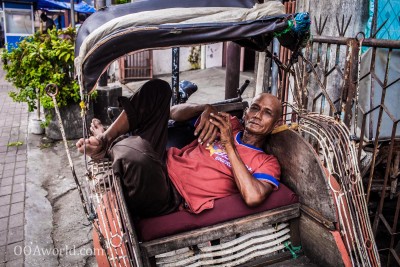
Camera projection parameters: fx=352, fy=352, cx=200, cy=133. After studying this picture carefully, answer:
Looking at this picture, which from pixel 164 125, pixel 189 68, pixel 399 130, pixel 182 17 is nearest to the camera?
pixel 182 17

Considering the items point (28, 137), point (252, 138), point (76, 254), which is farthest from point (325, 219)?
point (28, 137)

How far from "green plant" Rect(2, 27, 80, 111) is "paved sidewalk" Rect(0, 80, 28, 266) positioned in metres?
0.89

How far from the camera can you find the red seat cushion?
7.81ft

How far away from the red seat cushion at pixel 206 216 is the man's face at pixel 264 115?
20.8 inches

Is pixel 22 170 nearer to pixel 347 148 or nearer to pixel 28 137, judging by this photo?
pixel 28 137

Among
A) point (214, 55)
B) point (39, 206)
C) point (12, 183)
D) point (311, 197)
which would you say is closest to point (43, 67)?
point (12, 183)

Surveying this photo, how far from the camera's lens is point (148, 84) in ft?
9.59

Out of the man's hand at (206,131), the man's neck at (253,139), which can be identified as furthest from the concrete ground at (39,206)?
the man's neck at (253,139)

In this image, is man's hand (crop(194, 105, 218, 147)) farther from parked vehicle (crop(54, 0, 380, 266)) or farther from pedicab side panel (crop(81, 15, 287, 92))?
pedicab side panel (crop(81, 15, 287, 92))

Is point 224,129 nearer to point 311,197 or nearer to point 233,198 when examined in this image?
point 233,198

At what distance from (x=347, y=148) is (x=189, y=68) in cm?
1148

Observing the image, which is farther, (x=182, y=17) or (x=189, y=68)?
(x=189, y=68)

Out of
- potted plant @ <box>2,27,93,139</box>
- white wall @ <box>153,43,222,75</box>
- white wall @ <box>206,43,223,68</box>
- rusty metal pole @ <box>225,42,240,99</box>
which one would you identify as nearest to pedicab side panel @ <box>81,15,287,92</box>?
potted plant @ <box>2,27,93,139</box>

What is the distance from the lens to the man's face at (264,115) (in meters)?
2.98
